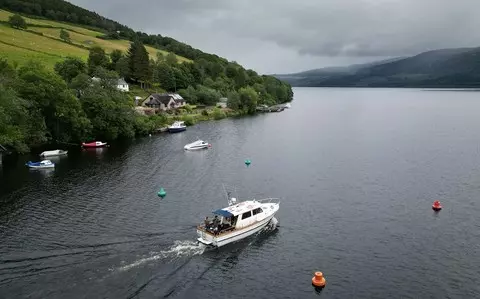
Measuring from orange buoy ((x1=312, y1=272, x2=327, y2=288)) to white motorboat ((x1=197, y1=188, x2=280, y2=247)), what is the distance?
12.1 m

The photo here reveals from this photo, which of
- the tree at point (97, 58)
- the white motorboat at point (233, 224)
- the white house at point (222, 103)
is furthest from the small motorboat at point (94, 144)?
the white house at point (222, 103)

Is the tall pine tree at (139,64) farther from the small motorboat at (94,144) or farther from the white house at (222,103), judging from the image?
the small motorboat at (94,144)

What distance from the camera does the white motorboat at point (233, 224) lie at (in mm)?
48250

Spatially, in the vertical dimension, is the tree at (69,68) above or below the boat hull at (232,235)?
above

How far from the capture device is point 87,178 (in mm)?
77250

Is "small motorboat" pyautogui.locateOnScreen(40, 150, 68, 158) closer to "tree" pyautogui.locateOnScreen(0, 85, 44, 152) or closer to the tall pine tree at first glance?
"tree" pyautogui.locateOnScreen(0, 85, 44, 152)

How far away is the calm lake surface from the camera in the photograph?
40781 mm

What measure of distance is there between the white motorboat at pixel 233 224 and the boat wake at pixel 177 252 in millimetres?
944

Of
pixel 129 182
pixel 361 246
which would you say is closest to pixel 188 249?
pixel 361 246

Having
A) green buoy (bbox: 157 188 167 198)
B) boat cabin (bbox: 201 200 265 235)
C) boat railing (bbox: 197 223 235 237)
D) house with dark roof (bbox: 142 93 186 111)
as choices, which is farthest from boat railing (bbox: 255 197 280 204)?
house with dark roof (bbox: 142 93 186 111)

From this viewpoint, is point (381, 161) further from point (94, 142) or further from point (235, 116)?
point (235, 116)

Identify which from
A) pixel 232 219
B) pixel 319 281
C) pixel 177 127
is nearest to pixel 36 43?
pixel 177 127

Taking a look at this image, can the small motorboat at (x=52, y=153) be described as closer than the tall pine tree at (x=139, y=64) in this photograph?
Yes

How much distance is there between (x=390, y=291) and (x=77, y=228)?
3686cm
